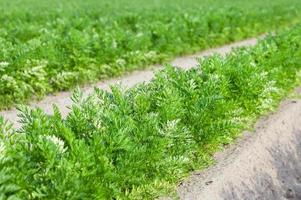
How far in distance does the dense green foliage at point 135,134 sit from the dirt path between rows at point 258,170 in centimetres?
22

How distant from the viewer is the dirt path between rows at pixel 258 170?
6570 mm

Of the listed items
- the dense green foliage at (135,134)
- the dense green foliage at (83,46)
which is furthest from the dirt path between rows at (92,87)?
the dense green foliage at (135,134)

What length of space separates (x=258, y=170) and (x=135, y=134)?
2.48 m

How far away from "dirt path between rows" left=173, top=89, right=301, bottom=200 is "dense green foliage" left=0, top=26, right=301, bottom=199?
0.73 feet

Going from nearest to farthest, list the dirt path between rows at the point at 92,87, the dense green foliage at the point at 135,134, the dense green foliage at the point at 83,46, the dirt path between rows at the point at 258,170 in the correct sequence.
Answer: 1. the dense green foliage at the point at 135,134
2. the dirt path between rows at the point at 258,170
3. the dirt path between rows at the point at 92,87
4. the dense green foliage at the point at 83,46

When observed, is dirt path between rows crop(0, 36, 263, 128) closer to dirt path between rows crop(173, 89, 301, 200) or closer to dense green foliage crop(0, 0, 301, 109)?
dense green foliage crop(0, 0, 301, 109)

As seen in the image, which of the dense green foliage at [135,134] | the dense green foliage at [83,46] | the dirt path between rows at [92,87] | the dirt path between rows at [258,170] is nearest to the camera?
the dense green foliage at [135,134]

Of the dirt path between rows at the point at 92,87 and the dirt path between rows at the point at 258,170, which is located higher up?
the dirt path between rows at the point at 92,87

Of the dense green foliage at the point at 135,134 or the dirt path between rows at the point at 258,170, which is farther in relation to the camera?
the dirt path between rows at the point at 258,170

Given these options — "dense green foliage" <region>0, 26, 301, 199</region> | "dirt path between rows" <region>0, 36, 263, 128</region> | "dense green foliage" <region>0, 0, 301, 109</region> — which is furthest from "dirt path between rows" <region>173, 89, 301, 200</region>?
"dense green foliage" <region>0, 0, 301, 109</region>

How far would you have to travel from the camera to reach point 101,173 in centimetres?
504

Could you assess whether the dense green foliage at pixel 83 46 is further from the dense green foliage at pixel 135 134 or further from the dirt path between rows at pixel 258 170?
the dirt path between rows at pixel 258 170

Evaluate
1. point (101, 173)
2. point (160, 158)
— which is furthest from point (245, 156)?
point (101, 173)

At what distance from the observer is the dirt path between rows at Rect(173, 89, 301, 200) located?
6.57 m
